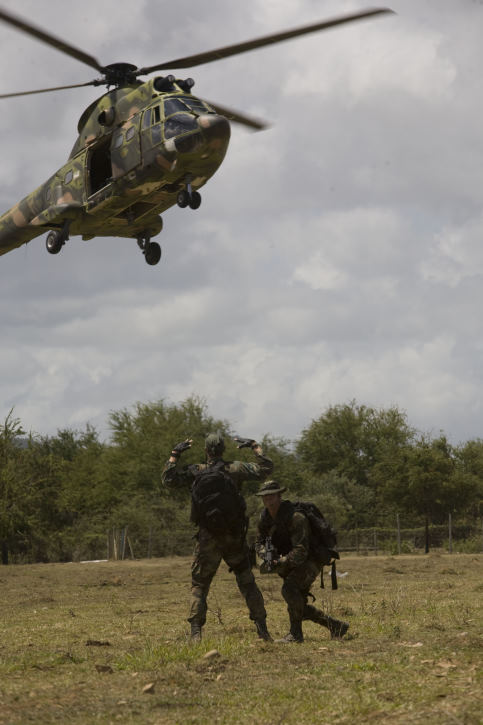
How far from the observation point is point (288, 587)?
350 inches

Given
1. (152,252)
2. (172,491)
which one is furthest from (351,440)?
(152,252)

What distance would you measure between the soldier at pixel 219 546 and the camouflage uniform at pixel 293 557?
23 cm

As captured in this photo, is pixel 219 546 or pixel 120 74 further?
pixel 120 74

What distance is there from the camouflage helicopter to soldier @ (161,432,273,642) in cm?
858

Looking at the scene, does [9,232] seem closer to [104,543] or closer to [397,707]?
[397,707]

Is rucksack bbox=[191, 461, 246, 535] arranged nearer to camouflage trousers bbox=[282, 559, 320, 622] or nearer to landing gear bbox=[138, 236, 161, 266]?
camouflage trousers bbox=[282, 559, 320, 622]

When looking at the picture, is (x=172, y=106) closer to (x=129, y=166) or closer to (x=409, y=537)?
(x=129, y=166)

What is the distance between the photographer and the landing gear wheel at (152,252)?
19781 mm

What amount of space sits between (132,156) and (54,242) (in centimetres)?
309

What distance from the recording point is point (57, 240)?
758 inches

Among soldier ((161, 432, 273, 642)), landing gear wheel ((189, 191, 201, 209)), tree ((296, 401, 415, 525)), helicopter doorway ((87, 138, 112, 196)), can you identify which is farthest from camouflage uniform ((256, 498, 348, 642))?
tree ((296, 401, 415, 525))

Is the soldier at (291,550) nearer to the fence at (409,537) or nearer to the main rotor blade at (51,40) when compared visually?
the main rotor blade at (51,40)

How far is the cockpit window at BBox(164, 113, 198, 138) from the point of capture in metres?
16.3

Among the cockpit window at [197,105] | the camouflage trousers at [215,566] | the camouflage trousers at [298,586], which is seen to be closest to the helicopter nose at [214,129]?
the cockpit window at [197,105]
